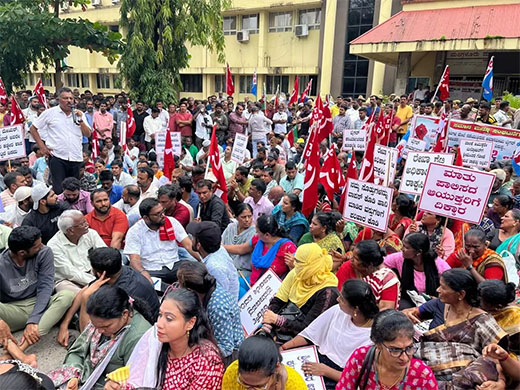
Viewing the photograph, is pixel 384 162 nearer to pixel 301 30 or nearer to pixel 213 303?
pixel 213 303

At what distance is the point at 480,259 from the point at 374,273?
1.10 meters

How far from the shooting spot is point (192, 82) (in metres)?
28.4

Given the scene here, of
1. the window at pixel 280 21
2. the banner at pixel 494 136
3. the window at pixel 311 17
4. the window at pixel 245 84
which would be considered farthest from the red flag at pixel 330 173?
the window at pixel 245 84

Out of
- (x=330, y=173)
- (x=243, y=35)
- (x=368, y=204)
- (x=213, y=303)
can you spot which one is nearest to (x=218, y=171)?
(x=330, y=173)

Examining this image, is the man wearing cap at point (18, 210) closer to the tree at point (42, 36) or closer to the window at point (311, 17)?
the tree at point (42, 36)

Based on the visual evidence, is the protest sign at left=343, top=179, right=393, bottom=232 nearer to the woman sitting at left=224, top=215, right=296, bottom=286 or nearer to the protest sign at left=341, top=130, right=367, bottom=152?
the woman sitting at left=224, top=215, right=296, bottom=286

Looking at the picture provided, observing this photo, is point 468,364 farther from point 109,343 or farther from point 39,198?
point 39,198

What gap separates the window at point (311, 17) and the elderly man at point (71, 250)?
22.0 meters

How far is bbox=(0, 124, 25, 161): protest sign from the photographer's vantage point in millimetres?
6164

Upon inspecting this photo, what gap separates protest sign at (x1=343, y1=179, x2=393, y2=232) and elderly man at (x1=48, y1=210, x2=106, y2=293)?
109 inches

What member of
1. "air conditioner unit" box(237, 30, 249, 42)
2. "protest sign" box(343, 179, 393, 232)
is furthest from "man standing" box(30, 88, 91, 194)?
"air conditioner unit" box(237, 30, 249, 42)

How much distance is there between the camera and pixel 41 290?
3.62 metres

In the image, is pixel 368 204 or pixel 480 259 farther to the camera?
pixel 368 204

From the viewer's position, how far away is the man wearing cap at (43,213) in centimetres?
459
